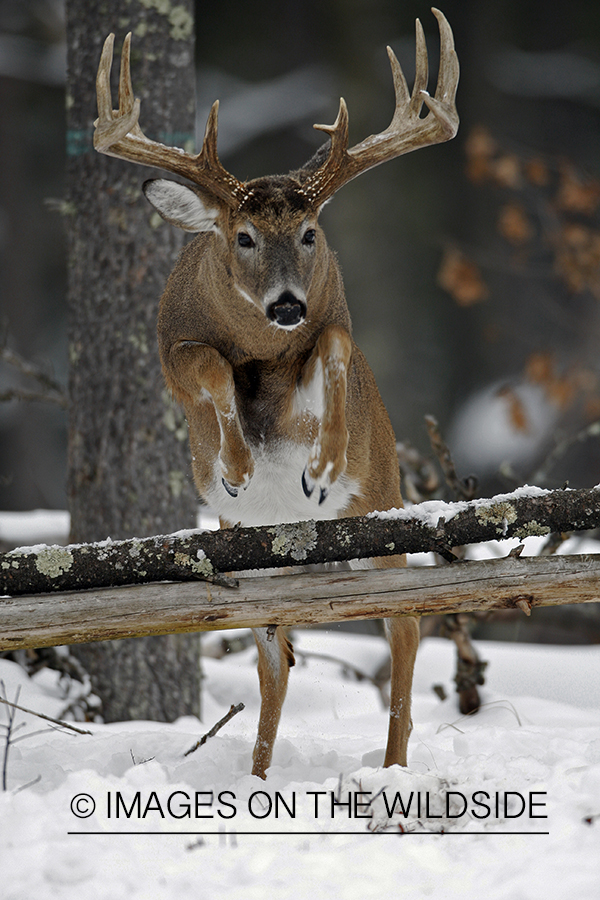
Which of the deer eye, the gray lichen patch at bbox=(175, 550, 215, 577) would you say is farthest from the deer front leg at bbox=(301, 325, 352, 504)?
the gray lichen patch at bbox=(175, 550, 215, 577)

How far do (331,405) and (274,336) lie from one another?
309 mm

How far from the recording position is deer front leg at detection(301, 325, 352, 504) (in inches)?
123

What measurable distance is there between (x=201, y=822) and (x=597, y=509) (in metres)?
1.29

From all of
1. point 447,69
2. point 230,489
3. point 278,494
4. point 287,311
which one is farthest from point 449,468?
point 447,69

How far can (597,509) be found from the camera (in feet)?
8.58

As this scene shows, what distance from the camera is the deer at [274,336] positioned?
122 inches

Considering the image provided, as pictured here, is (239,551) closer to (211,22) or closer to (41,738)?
(41,738)

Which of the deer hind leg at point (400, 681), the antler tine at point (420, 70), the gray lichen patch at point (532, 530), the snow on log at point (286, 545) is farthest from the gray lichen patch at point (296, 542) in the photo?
the antler tine at point (420, 70)

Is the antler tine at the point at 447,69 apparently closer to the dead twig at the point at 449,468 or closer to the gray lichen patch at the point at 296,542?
the dead twig at the point at 449,468

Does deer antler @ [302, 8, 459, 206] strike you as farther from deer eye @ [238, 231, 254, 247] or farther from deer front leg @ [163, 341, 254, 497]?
deer front leg @ [163, 341, 254, 497]

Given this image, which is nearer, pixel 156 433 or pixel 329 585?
pixel 329 585

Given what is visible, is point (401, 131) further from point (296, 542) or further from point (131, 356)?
point (131, 356)

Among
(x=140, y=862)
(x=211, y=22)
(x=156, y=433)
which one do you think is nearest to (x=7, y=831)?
(x=140, y=862)

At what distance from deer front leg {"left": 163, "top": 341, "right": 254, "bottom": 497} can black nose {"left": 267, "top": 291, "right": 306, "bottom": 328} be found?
0.29 m
